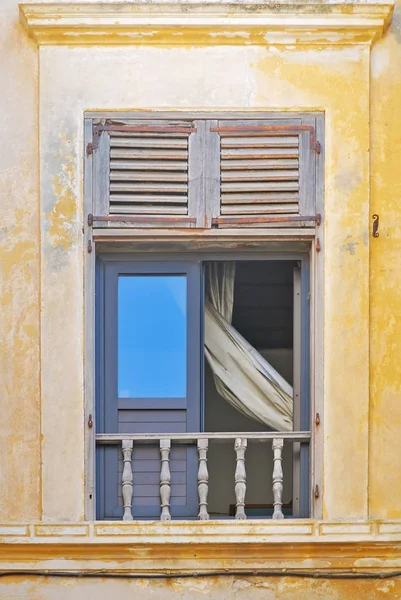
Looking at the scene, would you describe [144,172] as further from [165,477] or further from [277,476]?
[277,476]

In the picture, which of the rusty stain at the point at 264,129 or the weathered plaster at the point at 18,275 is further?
the rusty stain at the point at 264,129

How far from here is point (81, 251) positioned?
7.20 meters

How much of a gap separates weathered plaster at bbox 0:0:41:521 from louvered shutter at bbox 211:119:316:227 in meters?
1.24

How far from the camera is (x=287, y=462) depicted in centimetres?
944

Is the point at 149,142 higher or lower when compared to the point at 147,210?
higher

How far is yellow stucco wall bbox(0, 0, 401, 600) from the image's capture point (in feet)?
23.3

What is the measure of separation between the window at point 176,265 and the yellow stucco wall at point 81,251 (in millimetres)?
166

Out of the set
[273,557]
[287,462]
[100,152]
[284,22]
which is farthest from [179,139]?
[287,462]

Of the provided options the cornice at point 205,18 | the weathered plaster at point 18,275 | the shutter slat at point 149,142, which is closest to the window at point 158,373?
the weathered plaster at point 18,275

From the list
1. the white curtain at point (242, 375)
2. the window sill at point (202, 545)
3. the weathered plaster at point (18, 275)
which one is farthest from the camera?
the white curtain at point (242, 375)

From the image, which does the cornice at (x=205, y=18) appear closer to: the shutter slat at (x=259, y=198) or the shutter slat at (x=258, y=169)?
the shutter slat at (x=258, y=169)

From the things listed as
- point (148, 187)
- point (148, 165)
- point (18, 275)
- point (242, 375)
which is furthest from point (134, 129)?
point (242, 375)

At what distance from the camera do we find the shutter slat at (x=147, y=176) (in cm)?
729

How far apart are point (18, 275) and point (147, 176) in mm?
1079
